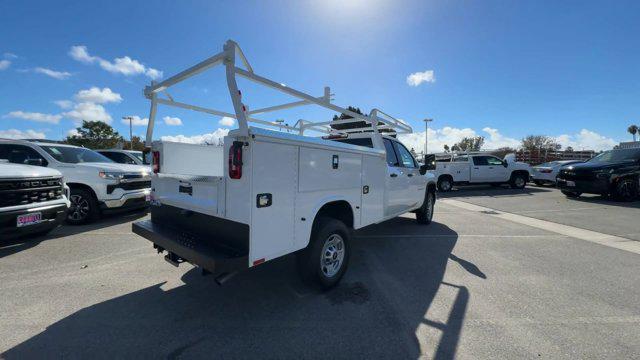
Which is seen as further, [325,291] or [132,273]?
[132,273]

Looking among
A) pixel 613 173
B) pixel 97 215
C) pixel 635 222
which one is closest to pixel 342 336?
pixel 97 215

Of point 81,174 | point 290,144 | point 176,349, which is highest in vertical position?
point 290,144

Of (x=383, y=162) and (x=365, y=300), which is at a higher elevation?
(x=383, y=162)

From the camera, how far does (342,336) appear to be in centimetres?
259

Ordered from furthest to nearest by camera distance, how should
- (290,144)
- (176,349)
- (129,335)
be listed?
(290,144)
(129,335)
(176,349)

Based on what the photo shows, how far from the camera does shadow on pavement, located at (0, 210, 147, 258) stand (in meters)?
4.81

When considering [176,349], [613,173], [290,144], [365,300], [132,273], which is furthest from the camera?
[613,173]

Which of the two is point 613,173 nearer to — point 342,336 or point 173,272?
point 342,336

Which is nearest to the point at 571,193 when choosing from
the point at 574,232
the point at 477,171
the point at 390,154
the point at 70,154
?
the point at 477,171

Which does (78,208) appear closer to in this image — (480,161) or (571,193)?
(571,193)

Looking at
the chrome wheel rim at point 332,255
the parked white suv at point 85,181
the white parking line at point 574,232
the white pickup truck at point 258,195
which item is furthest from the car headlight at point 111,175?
the white parking line at point 574,232

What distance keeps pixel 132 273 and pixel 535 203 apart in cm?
1233

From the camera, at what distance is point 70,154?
7102 millimetres

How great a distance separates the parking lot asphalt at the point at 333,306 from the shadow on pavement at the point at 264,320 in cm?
1
